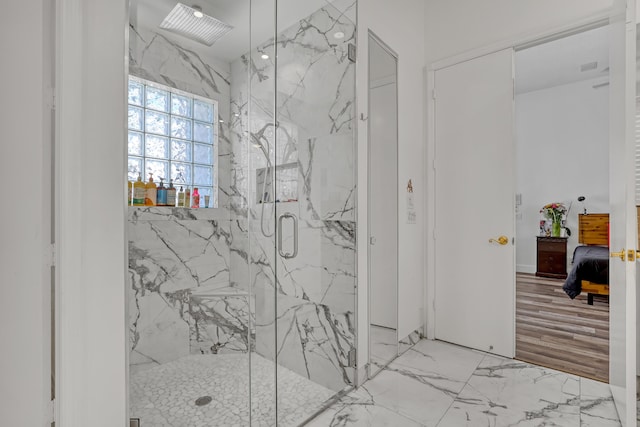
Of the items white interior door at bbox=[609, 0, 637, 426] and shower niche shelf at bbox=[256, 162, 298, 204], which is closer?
white interior door at bbox=[609, 0, 637, 426]

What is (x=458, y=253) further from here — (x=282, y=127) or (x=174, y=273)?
(x=174, y=273)

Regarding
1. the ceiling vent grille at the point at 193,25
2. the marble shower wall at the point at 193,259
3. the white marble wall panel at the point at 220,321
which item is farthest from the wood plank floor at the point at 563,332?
the ceiling vent grille at the point at 193,25

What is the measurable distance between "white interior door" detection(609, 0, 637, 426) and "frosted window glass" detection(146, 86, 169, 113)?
2.58 m

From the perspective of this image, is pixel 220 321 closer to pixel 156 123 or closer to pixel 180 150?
pixel 180 150

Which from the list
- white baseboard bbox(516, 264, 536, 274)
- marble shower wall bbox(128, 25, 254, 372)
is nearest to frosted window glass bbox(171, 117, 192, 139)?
marble shower wall bbox(128, 25, 254, 372)

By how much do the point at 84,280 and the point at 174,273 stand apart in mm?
1364

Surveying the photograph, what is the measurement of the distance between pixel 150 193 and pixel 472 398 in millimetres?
2404

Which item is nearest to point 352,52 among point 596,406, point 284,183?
point 284,183

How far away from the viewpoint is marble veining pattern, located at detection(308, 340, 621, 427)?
1.80m

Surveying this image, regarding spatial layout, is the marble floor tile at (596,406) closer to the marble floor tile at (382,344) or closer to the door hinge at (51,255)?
the marble floor tile at (382,344)

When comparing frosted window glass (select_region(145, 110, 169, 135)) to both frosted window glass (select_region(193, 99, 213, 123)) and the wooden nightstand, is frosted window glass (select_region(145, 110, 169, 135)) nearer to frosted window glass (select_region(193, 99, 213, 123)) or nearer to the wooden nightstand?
frosted window glass (select_region(193, 99, 213, 123))

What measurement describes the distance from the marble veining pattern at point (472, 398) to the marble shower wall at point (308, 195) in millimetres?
267

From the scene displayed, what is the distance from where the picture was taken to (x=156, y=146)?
196 cm

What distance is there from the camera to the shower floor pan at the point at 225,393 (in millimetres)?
1651
